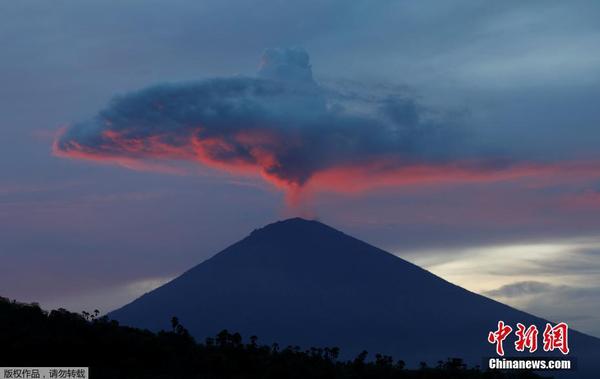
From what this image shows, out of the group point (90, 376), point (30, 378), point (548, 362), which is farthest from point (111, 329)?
point (548, 362)

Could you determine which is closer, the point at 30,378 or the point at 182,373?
the point at 30,378

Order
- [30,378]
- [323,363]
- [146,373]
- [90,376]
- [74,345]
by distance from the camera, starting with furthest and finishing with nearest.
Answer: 1. [323,363]
2. [74,345]
3. [146,373]
4. [90,376]
5. [30,378]

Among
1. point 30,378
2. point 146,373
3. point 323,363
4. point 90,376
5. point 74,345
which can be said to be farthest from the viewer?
point 323,363

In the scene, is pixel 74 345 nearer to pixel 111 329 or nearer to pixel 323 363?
pixel 111 329

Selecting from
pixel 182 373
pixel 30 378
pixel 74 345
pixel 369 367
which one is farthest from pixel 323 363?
pixel 30 378

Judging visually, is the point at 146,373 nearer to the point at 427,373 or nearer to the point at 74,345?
the point at 74,345

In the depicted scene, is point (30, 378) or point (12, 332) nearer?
point (30, 378)
